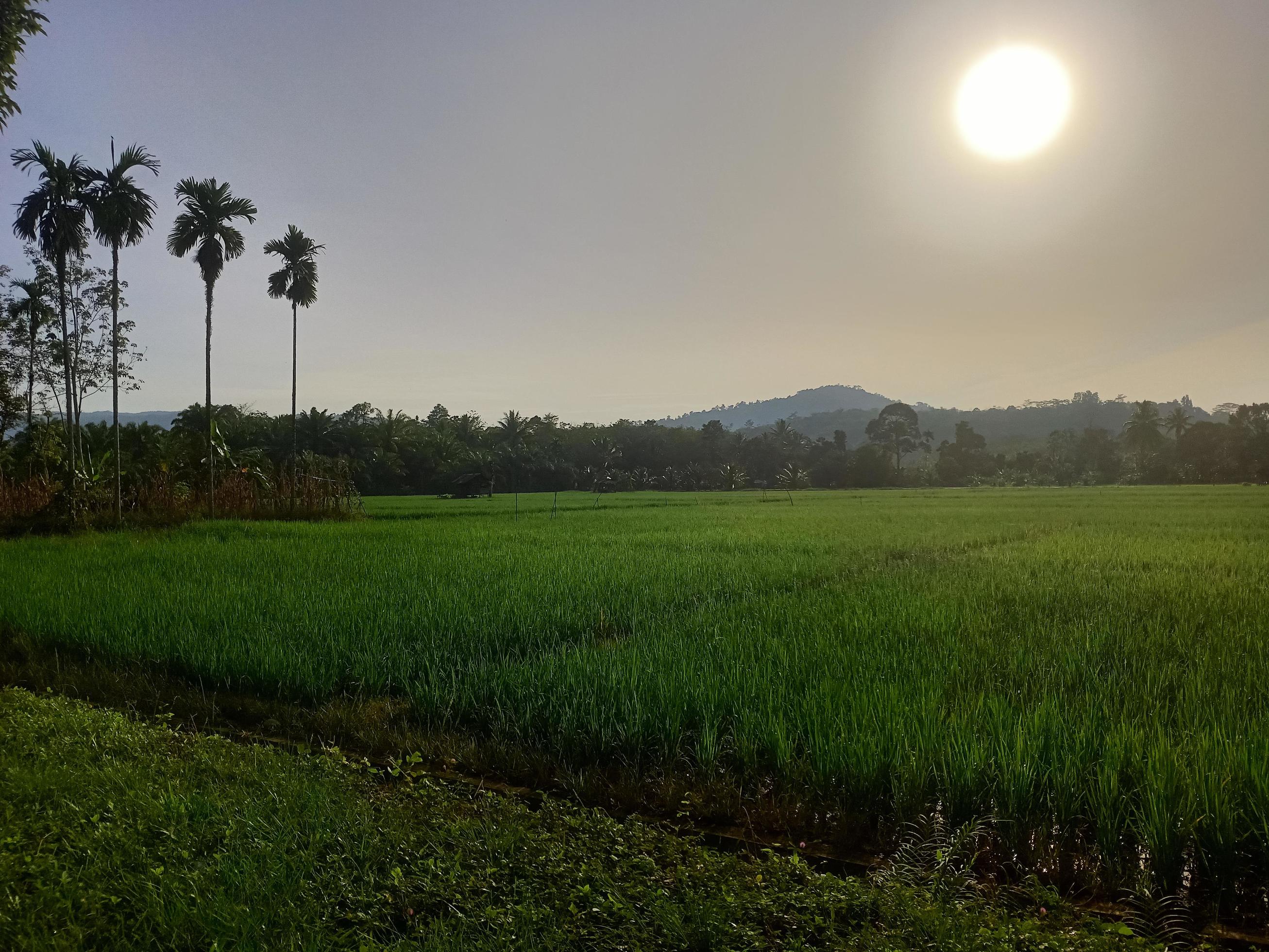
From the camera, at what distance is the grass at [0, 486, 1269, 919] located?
2465 mm

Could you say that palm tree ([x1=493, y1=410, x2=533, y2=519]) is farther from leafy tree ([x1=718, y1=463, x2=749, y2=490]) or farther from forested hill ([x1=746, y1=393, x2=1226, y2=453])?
forested hill ([x1=746, y1=393, x2=1226, y2=453])

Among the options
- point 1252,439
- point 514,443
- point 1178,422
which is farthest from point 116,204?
point 1178,422

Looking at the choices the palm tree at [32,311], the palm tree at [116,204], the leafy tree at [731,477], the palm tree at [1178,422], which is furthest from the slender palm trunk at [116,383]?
the palm tree at [1178,422]

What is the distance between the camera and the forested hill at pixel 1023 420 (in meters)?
133

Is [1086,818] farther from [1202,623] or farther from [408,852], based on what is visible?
[1202,623]

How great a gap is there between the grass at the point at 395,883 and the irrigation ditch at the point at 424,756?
7.9 inches

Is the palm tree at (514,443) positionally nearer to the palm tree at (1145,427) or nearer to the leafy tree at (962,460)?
the leafy tree at (962,460)

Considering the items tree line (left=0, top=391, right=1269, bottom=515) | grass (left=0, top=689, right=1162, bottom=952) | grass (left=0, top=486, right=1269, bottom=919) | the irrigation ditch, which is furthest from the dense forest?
grass (left=0, top=689, right=1162, bottom=952)

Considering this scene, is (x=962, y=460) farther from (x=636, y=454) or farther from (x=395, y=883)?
(x=395, y=883)

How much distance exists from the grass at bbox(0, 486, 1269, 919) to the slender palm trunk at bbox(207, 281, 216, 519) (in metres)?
5.07

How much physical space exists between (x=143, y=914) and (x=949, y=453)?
7711 centimetres

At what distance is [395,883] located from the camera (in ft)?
6.84

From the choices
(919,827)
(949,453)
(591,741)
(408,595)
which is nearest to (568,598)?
(408,595)

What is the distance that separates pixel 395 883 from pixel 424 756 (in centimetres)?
126
